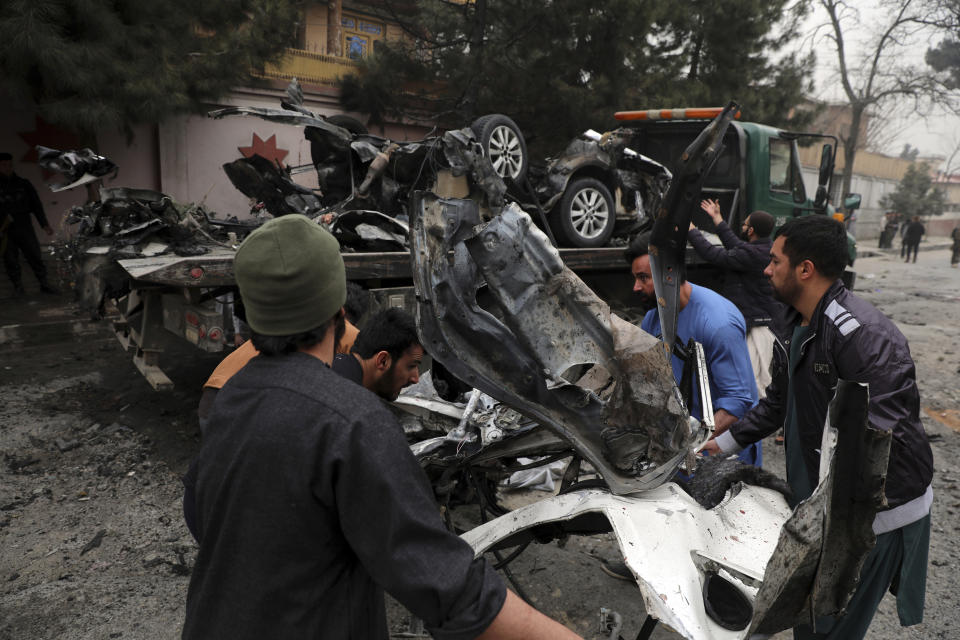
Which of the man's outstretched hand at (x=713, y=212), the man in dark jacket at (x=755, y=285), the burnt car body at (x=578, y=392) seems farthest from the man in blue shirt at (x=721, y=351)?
the man's outstretched hand at (x=713, y=212)

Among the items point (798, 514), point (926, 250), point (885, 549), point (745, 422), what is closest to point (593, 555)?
point (745, 422)

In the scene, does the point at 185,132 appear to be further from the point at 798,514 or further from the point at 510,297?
the point at 798,514

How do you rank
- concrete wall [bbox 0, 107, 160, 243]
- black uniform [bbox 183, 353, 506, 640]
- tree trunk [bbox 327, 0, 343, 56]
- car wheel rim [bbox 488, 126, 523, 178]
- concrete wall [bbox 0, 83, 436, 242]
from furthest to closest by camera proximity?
tree trunk [bbox 327, 0, 343, 56] < concrete wall [bbox 0, 83, 436, 242] < concrete wall [bbox 0, 107, 160, 243] < car wheel rim [bbox 488, 126, 523, 178] < black uniform [bbox 183, 353, 506, 640]

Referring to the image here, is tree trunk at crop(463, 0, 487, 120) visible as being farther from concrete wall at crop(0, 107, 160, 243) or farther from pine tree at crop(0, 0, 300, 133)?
concrete wall at crop(0, 107, 160, 243)

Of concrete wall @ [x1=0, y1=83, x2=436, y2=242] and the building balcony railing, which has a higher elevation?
the building balcony railing

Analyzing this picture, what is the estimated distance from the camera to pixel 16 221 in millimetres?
8141

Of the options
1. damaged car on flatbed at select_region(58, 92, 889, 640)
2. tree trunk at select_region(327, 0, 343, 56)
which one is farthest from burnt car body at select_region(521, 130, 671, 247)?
tree trunk at select_region(327, 0, 343, 56)

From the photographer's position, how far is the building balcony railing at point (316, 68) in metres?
12.1

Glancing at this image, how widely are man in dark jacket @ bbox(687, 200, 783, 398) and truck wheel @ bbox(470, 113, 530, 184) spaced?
6.40 feet

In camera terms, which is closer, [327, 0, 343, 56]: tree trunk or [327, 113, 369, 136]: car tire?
[327, 113, 369, 136]: car tire

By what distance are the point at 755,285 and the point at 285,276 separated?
4.81 m

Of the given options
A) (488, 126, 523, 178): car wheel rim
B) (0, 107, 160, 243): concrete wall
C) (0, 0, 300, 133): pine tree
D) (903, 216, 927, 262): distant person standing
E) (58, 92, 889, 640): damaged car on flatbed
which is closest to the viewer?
(58, 92, 889, 640): damaged car on flatbed

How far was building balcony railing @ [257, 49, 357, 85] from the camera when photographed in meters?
12.1

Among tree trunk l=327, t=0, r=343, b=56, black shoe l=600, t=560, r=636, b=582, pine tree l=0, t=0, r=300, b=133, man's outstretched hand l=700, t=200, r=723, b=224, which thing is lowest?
black shoe l=600, t=560, r=636, b=582
